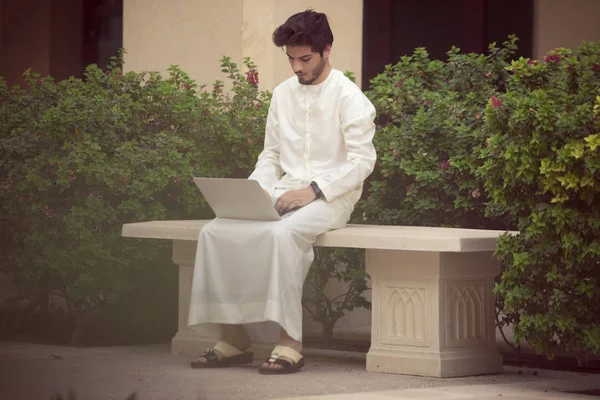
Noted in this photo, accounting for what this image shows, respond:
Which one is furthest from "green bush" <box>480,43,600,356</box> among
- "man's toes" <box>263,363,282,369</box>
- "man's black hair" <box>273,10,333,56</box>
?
"man's toes" <box>263,363,282,369</box>

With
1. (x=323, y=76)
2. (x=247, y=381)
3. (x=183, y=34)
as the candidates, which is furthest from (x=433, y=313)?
(x=183, y=34)

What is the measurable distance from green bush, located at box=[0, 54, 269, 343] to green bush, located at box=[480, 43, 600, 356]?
7.90 ft

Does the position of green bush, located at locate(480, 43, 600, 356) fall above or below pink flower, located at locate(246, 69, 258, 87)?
below

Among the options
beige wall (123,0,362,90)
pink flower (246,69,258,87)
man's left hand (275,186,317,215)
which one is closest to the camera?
man's left hand (275,186,317,215)

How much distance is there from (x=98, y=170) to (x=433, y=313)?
7.42 feet

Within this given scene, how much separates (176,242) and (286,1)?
9.18ft

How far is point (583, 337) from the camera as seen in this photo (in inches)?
227

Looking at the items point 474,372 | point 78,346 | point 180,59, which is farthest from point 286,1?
point 474,372

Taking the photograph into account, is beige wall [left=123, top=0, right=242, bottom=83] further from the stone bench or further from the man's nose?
the stone bench

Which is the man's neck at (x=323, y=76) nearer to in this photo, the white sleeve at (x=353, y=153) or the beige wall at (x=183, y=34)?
the white sleeve at (x=353, y=153)

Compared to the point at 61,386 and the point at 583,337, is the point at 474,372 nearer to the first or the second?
the point at 583,337

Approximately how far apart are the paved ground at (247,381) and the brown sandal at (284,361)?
0.22 feet

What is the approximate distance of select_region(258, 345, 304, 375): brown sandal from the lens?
6.34m

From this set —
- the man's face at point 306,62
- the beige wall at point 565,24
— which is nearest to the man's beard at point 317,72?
the man's face at point 306,62
